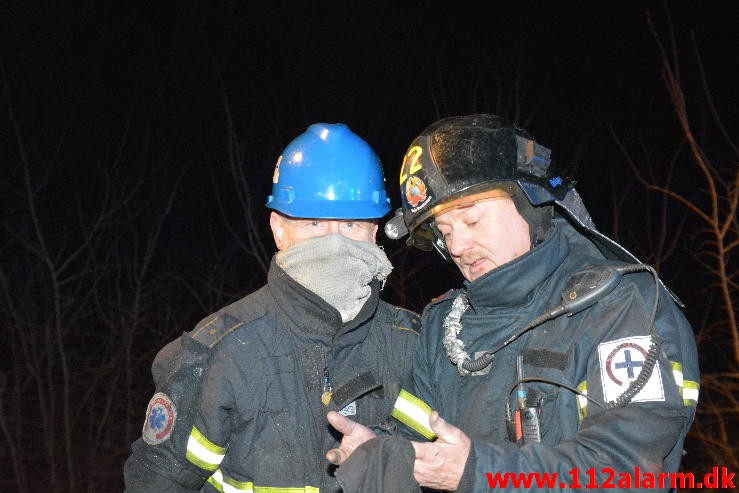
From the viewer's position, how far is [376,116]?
10688 mm

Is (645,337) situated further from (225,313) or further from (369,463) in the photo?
(225,313)

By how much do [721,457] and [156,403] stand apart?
594cm

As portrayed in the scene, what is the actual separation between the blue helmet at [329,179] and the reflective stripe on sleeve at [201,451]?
3.81 feet

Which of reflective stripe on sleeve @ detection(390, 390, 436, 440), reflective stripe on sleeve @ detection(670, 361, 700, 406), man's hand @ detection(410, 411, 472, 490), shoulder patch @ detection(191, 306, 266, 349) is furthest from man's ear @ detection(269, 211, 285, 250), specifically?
reflective stripe on sleeve @ detection(670, 361, 700, 406)

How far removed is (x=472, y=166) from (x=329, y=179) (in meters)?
0.81

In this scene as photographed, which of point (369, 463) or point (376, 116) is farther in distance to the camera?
point (376, 116)

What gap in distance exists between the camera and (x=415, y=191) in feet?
10.1

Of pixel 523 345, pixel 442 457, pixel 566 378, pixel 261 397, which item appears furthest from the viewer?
pixel 261 397

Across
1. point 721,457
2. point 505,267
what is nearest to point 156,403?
point 505,267

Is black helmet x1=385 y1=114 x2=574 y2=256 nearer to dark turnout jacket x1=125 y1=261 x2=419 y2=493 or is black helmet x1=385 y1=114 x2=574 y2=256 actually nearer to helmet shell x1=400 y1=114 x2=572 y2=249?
helmet shell x1=400 y1=114 x2=572 y2=249

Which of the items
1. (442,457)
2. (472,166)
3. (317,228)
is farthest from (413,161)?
(442,457)

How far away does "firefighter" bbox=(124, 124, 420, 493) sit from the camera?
298 cm

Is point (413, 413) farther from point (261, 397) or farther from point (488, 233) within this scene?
point (488, 233)

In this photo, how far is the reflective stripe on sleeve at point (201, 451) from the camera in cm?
294
